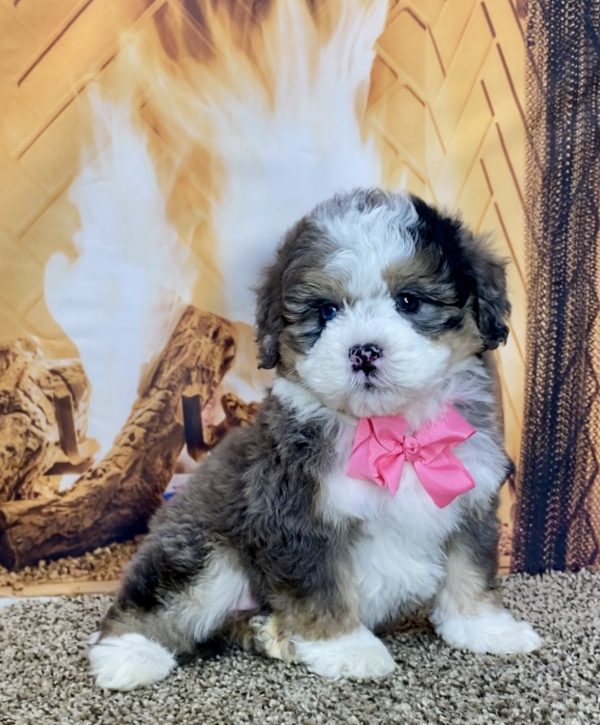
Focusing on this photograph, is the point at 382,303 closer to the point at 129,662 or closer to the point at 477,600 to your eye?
the point at 477,600

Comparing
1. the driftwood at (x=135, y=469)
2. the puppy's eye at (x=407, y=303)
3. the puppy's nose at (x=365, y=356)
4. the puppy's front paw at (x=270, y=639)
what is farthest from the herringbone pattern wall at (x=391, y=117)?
the puppy's front paw at (x=270, y=639)

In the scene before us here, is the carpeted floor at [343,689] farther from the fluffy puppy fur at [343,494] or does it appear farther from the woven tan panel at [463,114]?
the woven tan panel at [463,114]

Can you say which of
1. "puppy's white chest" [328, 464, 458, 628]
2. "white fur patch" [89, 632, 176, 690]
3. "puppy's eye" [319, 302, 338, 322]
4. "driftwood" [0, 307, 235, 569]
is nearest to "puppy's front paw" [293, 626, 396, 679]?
"puppy's white chest" [328, 464, 458, 628]

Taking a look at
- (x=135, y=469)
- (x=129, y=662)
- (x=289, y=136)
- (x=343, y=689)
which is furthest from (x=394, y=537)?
(x=289, y=136)

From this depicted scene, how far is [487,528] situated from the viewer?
266 cm

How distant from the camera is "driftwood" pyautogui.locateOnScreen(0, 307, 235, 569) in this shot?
3336mm

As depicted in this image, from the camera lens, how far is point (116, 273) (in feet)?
10.8

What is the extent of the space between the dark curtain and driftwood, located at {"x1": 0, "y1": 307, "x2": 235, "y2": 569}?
4.39 feet

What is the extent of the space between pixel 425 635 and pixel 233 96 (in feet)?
7.33

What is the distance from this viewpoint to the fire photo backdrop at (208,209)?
3.18 m

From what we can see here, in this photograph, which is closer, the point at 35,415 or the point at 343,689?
the point at 343,689

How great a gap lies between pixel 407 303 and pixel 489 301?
0.28 meters

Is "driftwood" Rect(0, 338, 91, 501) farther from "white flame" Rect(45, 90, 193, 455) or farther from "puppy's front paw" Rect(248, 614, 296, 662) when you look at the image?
"puppy's front paw" Rect(248, 614, 296, 662)

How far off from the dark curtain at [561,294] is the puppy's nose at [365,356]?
1295mm
